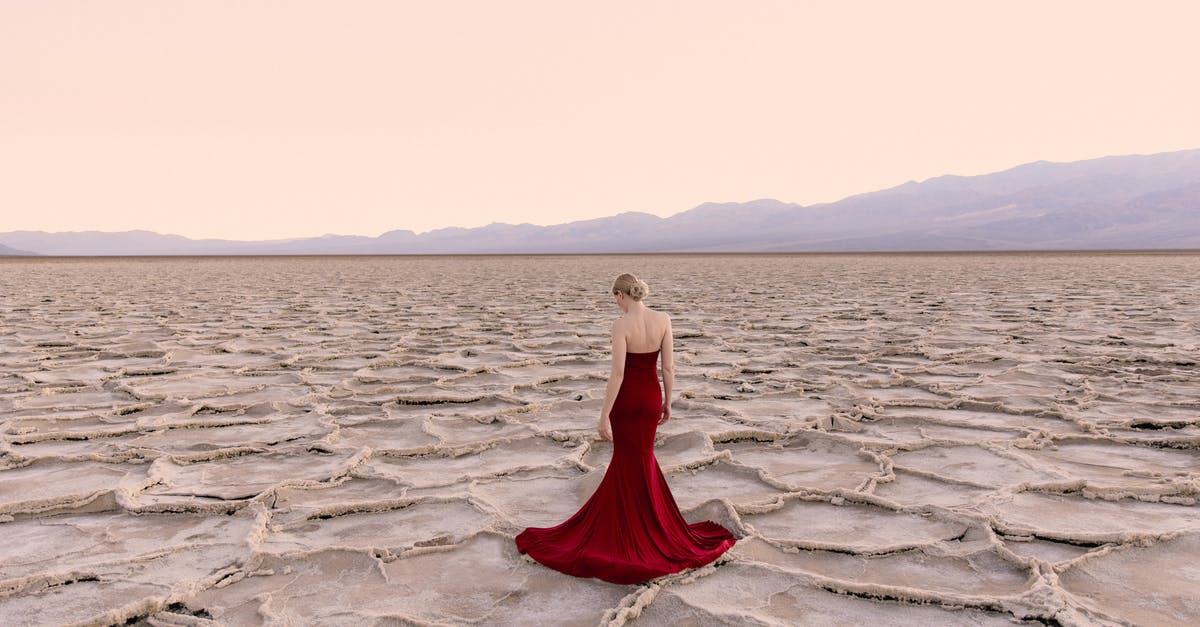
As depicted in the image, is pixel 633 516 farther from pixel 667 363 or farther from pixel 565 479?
pixel 565 479

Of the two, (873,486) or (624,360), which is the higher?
(624,360)

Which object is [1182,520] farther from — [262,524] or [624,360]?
[262,524]

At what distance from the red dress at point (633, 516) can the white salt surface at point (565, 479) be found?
64 millimetres

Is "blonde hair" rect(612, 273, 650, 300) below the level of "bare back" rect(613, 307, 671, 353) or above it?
above

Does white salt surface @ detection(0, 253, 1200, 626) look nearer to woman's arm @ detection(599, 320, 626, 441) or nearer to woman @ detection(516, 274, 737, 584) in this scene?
woman @ detection(516, 274, 737, 584)

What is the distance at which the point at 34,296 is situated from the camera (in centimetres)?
1173

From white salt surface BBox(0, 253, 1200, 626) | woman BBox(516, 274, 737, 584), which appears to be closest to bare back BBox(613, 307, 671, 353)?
woman BBox(516, 274, 737, 584)

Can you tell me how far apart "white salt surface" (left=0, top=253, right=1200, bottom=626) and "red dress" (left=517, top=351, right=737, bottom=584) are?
0.21 feet

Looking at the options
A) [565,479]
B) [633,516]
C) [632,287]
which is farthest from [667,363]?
[565,479]

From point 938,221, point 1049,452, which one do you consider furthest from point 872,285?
point 938,221

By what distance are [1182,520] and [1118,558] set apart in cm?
46

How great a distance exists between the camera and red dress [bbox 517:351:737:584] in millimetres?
2045

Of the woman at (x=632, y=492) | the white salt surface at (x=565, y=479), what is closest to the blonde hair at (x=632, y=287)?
the woman at (x=632, y=492)

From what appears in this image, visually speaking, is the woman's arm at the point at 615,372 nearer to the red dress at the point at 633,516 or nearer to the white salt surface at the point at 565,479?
the red dress at the point at 633,516
